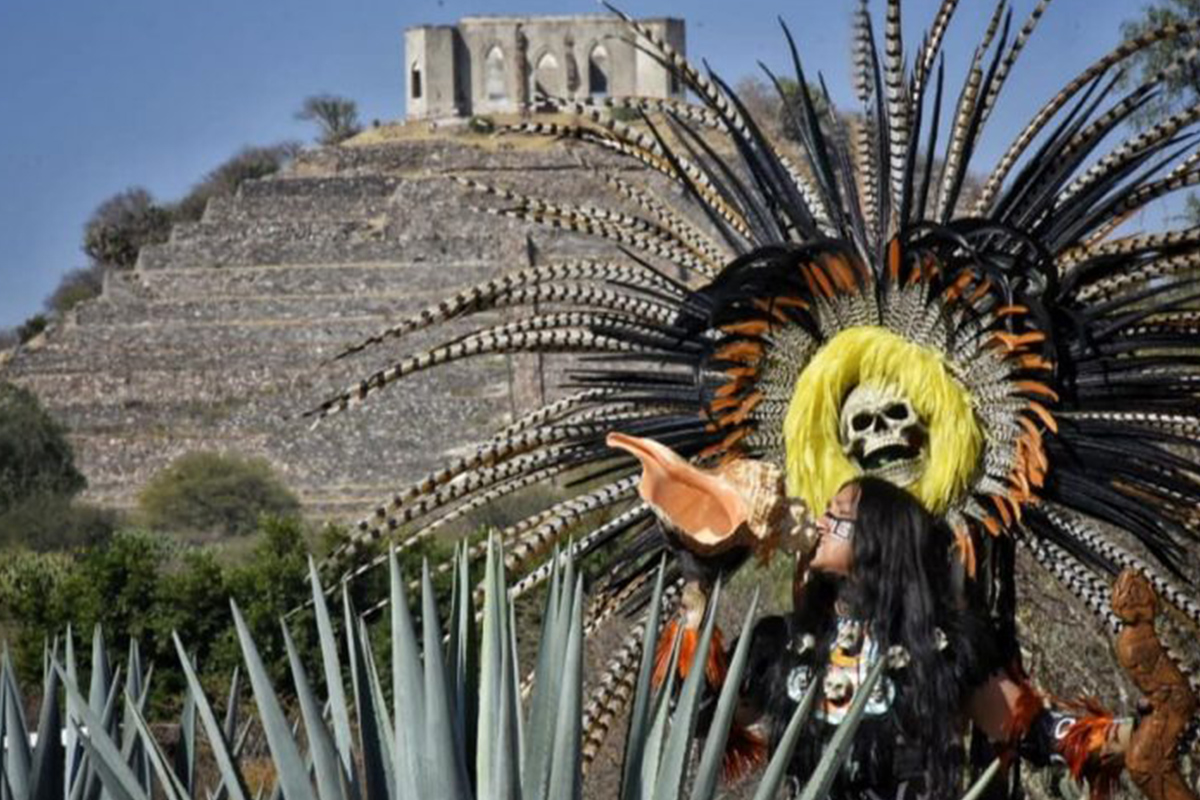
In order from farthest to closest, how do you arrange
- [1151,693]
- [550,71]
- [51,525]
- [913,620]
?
[550,71] < [51,525] < [913,620] < [1151,693]

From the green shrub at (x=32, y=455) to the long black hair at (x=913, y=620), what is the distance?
41.8 m

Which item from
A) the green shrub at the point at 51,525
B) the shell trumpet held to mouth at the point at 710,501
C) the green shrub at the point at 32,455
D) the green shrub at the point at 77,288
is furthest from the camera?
the green shrub at the point at 77,288

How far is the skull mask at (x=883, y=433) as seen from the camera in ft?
18.6

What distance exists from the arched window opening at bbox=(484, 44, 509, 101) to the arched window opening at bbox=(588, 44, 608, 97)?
2.95m

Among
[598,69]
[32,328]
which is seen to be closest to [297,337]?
[32,328]

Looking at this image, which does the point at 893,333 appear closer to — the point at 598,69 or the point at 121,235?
the point at 121,235

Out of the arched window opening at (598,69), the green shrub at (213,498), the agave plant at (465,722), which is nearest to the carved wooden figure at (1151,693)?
the agave plant at (465,722)

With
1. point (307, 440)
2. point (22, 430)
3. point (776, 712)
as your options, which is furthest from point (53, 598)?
point (307, 440)

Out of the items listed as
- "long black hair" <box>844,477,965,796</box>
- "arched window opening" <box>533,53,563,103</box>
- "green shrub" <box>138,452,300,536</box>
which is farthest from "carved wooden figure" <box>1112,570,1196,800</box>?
"arched window opening" <box>533,53,563,103</box>

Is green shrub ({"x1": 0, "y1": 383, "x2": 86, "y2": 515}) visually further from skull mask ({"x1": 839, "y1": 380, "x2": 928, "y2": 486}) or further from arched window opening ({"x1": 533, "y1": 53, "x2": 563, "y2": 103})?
arched window opening ({"x1": 533, "y1": 53, "x2": 563, "y2": 103})

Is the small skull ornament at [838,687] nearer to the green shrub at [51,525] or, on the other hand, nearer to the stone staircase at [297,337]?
the green shrub at [51,525]

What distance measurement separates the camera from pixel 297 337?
2499 inches

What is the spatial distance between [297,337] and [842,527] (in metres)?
58.6

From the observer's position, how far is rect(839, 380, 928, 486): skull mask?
5684 millimetres
